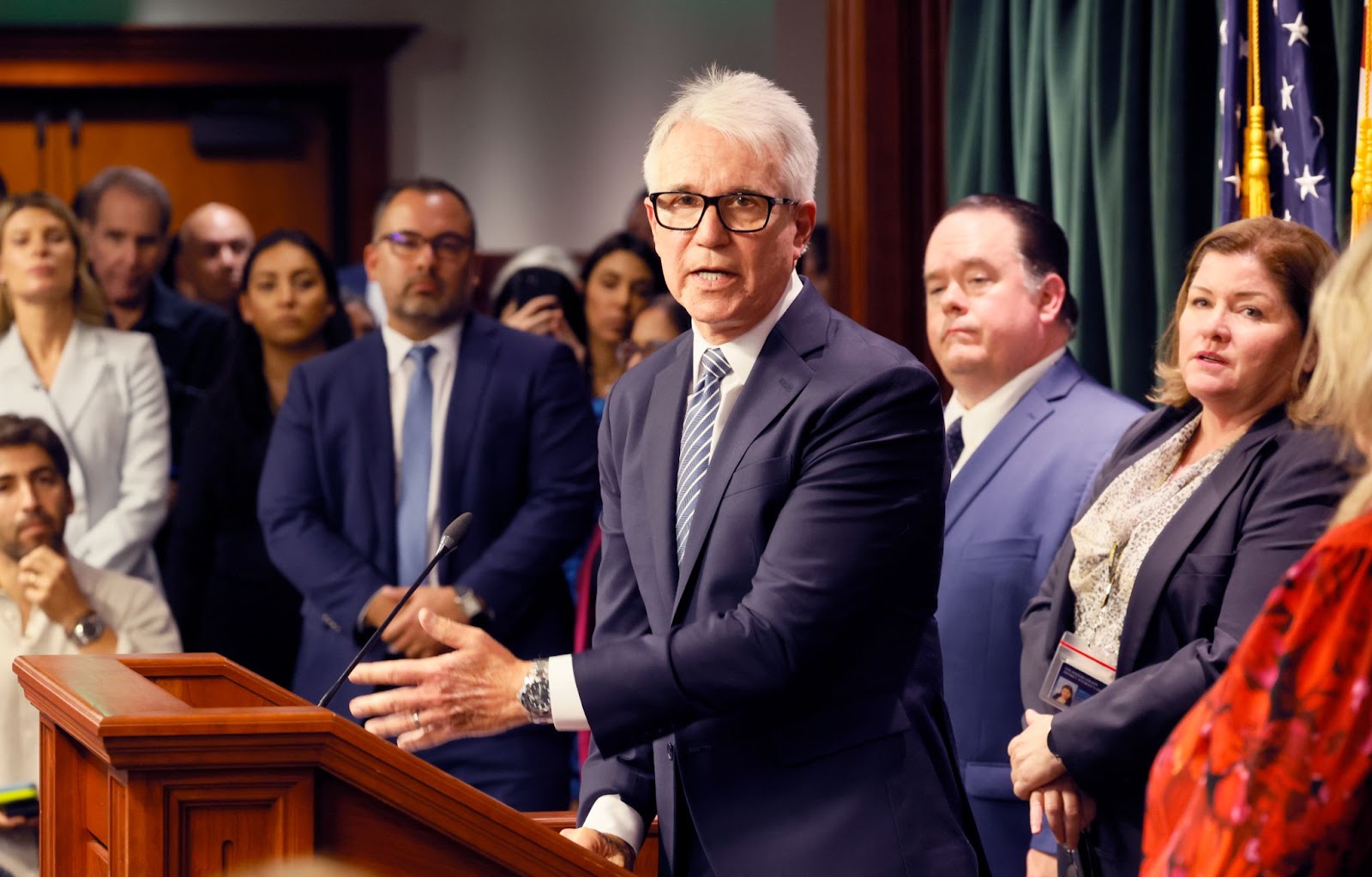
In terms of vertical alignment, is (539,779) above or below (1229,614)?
below

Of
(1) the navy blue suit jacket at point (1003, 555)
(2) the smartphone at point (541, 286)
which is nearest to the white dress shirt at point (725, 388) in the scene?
(1) the navy blue suit jacket at point (1003, 555)

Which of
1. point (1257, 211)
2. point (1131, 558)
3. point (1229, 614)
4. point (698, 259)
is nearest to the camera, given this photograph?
point (698, 259)

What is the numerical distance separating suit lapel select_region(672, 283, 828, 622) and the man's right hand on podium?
0.25 meters

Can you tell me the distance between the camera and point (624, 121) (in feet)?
23.4

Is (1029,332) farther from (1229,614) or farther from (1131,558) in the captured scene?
(1229,614)

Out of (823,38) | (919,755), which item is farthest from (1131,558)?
(823,38)

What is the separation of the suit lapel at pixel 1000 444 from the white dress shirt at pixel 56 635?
1620mm

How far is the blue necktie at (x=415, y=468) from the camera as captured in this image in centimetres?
342

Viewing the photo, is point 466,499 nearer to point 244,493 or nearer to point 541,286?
point 244,493

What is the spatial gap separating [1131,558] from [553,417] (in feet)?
4.85

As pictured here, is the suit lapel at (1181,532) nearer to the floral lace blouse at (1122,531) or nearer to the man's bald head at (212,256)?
the floral lace blouse at (1122,531)

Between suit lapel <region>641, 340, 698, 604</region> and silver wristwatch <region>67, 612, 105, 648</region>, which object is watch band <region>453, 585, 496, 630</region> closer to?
silver wristwatch <region>67, 612, 105, 648</region>

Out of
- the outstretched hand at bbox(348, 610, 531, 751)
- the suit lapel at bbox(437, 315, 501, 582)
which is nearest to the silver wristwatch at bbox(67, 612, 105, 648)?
the suit lapel at bbox(437, 315, 501, 582)

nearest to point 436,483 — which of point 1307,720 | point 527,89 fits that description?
point 1307,720
